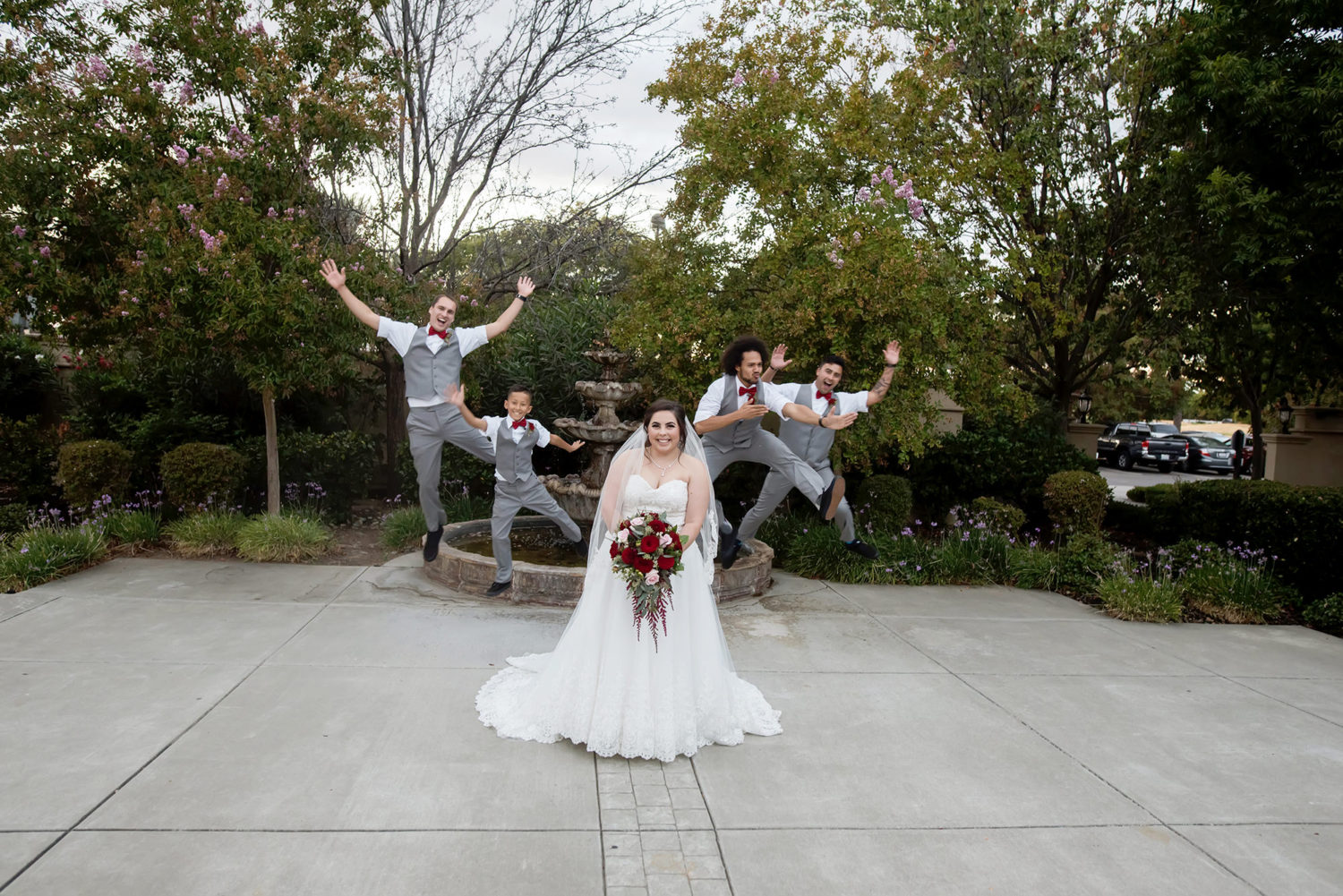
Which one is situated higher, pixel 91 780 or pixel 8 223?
pixel 8 223

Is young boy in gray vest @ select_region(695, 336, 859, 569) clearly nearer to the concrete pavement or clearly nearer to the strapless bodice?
the concrete pavement

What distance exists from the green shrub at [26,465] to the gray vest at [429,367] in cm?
590

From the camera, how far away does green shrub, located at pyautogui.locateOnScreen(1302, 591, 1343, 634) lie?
7.43 metres

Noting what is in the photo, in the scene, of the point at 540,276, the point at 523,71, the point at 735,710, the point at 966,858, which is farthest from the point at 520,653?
the point at 523,71

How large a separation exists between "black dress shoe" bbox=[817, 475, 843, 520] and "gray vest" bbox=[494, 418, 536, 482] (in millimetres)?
2525

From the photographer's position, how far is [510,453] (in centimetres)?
695

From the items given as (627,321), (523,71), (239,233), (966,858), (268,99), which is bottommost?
(966,858)

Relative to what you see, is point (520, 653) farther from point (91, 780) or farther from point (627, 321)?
point (627, 321)

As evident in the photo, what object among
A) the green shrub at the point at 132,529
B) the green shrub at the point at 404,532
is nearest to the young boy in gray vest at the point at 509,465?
the green shrub at the point at 404,532

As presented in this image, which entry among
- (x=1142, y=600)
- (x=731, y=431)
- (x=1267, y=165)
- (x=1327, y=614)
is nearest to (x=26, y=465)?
(x=731, y=431)

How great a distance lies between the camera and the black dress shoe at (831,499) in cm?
763

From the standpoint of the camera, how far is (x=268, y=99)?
849 centimetres

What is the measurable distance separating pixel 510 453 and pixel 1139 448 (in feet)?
103

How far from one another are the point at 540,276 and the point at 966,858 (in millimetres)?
9657
